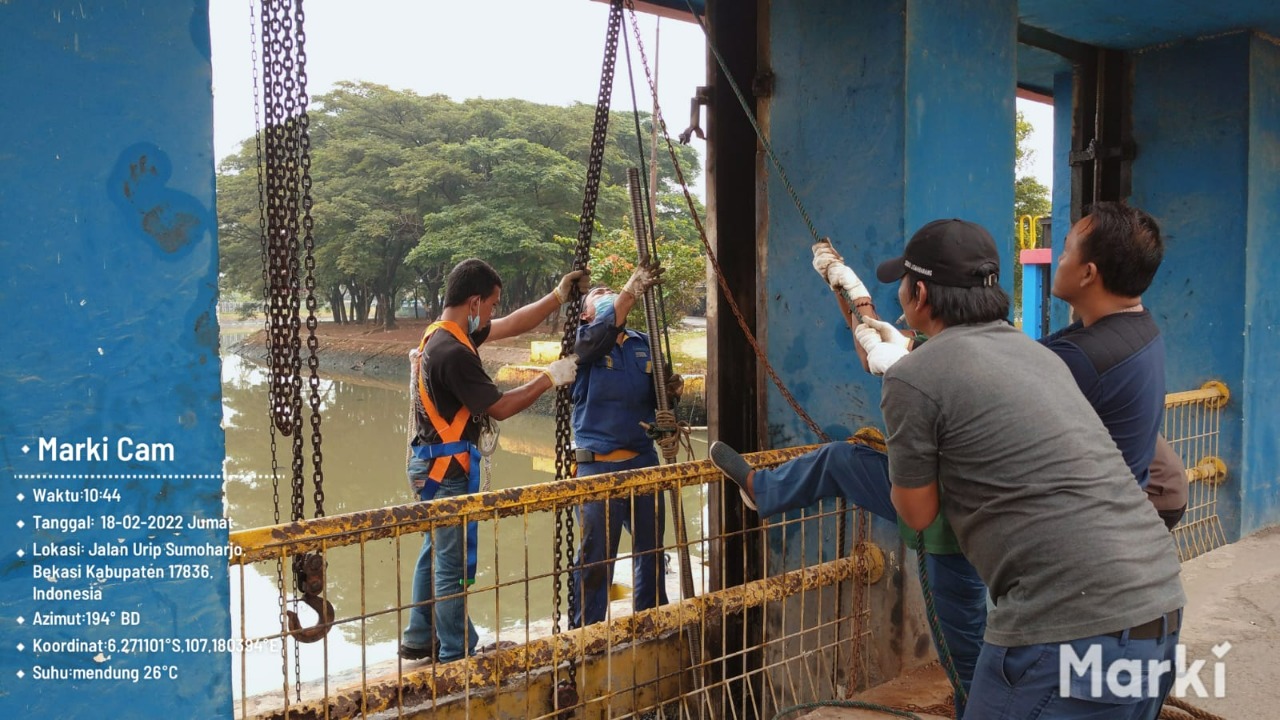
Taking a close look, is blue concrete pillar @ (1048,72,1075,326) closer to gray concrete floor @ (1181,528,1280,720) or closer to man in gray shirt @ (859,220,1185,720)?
gray concrete floor @ (1181,528,1280,720)

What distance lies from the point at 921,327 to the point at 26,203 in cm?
198

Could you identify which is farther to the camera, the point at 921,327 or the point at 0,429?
the point at 921,327

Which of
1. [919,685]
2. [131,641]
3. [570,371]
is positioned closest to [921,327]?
[131,641]

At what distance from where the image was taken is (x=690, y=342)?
27.5 m

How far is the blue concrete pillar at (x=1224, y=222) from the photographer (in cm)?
611

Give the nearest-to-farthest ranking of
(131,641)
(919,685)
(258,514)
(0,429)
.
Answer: (0,429) < (131,641) < (919,685) < (258,514)

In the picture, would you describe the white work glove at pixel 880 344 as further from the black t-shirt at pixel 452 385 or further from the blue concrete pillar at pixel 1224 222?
the blue concrete pillar at pixel 1224 222

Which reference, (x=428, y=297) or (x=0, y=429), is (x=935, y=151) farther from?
(x=428, y=297)

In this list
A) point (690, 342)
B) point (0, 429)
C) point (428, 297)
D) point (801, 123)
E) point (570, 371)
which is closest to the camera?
point (0, 429)

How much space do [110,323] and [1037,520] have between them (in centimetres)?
201

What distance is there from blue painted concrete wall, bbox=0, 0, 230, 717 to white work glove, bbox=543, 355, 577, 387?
2.39 m

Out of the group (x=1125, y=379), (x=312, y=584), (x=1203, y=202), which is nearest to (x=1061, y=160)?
(x=1203, y=202)

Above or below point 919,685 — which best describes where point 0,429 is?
above

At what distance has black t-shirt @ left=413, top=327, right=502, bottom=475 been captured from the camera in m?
4.30
